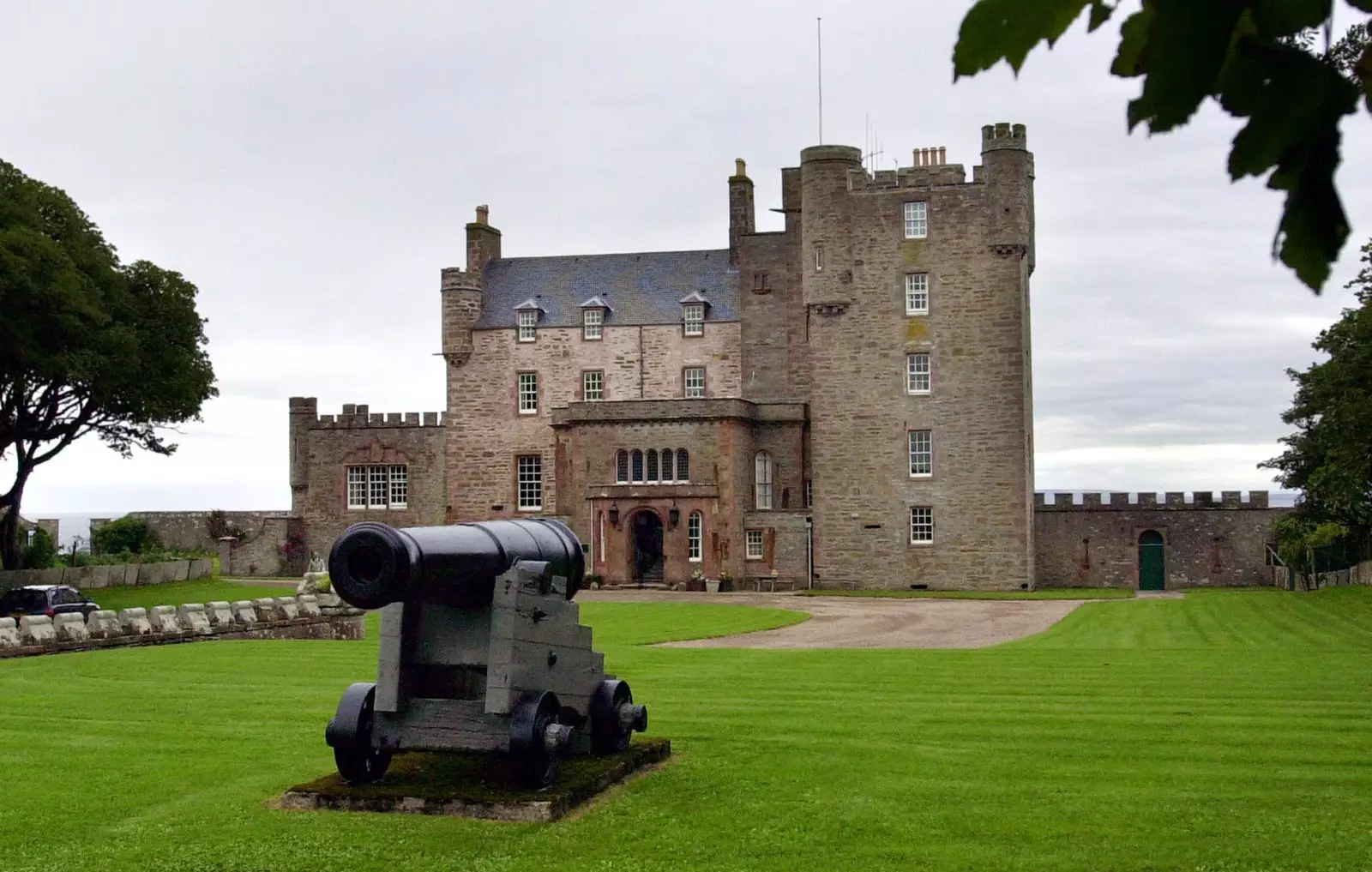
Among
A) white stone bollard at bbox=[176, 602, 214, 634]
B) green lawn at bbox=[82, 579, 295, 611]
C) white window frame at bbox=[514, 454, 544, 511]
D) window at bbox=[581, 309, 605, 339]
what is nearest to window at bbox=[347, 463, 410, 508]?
white window frame at bbox=[514, 454, 544, 511]

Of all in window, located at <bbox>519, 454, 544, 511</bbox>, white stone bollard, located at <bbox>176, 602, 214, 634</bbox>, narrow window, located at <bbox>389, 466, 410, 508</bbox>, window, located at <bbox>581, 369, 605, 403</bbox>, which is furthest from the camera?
narrow window, located at <bbox>389, 466, 410, 508</bbox>

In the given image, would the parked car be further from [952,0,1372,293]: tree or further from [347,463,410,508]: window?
[952,0,1372,293]: tree

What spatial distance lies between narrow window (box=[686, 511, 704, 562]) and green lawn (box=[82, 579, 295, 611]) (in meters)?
12.1

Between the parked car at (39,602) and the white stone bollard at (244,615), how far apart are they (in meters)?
5.70

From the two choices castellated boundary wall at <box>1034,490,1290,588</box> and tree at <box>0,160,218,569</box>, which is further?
castellated boundary wall at <box>1034,490,1290,588</box>

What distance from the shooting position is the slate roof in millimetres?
52312

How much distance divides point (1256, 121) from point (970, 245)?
143 feet

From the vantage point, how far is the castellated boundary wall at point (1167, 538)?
48.0 metres

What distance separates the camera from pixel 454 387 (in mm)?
53656

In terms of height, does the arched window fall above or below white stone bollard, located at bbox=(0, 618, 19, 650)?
above

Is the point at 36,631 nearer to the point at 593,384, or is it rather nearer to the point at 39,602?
the point at 39,602

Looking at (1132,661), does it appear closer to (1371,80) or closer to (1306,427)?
(1371,80)

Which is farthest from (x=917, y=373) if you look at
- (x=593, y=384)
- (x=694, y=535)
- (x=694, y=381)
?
(x=593, y=384)

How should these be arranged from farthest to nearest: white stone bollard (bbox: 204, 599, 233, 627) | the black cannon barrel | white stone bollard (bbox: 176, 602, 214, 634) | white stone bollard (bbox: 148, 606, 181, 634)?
1. white stone bollard (bbox: 204, 599, 233, 627)
2. white stone bollard (bbox: 176, 602, 214, 634)
3. white stone bollard (bbox: 148, 606, 181, 634)
4. the black cannon barrel
